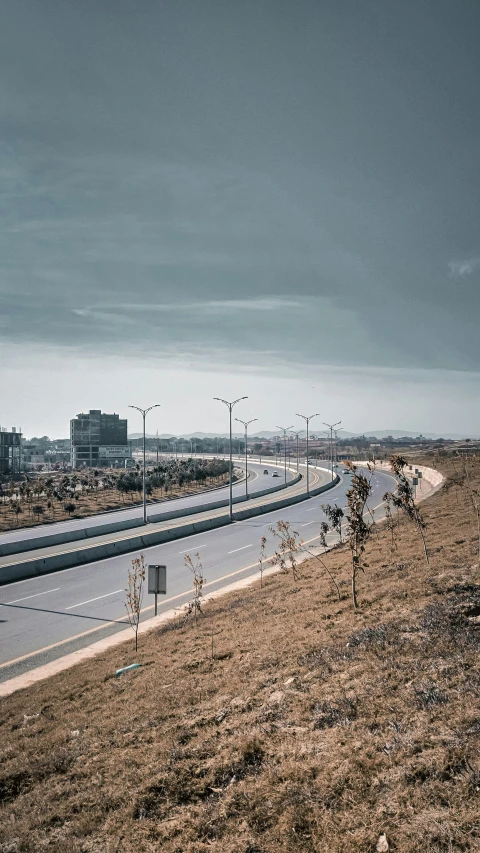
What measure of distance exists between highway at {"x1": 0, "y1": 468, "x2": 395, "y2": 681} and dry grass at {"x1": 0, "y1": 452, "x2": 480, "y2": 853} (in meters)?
3.73

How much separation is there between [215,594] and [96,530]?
66.2 feet

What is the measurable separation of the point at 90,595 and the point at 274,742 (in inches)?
725

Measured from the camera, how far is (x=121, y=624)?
19.9 m

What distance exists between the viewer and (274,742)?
7895mm

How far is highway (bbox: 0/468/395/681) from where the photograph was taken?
58.4 feet

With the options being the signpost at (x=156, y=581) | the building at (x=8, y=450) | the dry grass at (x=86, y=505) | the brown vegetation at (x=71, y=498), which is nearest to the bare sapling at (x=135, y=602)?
the signpost at (x=156, y=581)

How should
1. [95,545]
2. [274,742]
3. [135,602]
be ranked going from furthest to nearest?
1. [95,545]
2. [135,602]
3. [274,742]

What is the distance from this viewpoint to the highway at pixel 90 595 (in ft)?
58.4

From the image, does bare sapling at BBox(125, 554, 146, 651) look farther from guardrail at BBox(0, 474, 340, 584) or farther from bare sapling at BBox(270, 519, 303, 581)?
guardrail at BBox(0, 474, 340, 584)

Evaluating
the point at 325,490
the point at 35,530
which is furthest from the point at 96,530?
the point at 325,490

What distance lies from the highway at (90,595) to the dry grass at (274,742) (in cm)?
373

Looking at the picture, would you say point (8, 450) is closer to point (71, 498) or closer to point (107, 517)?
point (71, 498)

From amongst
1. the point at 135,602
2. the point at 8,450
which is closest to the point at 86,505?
the point at 135,602

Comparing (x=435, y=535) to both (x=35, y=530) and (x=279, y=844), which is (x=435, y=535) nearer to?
(x=279, y=844)
